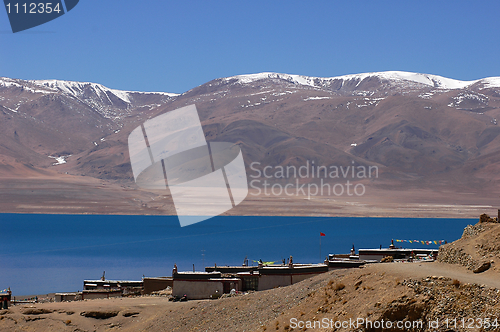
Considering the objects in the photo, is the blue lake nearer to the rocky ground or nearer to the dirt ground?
the dirt ground

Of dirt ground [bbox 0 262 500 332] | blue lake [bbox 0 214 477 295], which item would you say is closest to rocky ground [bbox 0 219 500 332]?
dirt ground [bbox 0 262 500 332]

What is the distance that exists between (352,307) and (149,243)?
8747 centimetres

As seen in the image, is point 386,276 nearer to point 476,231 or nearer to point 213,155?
point 476,231

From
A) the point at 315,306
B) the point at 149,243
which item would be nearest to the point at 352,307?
the point at 315,306

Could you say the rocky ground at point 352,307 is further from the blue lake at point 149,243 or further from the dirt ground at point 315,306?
the blue lake at point 149,243

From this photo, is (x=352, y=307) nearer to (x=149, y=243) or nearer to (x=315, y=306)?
(x=315, y=306)

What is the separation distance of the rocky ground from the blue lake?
27.7 meters

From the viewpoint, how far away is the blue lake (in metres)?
59.2

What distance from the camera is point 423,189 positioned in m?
184

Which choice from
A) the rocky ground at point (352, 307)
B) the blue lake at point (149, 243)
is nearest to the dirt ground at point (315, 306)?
the rocky ground at point (352, 307)

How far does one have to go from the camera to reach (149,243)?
9781 centimetres

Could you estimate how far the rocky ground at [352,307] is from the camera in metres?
11.2

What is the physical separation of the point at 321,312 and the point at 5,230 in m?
126

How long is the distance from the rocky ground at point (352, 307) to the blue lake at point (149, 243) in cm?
2769
